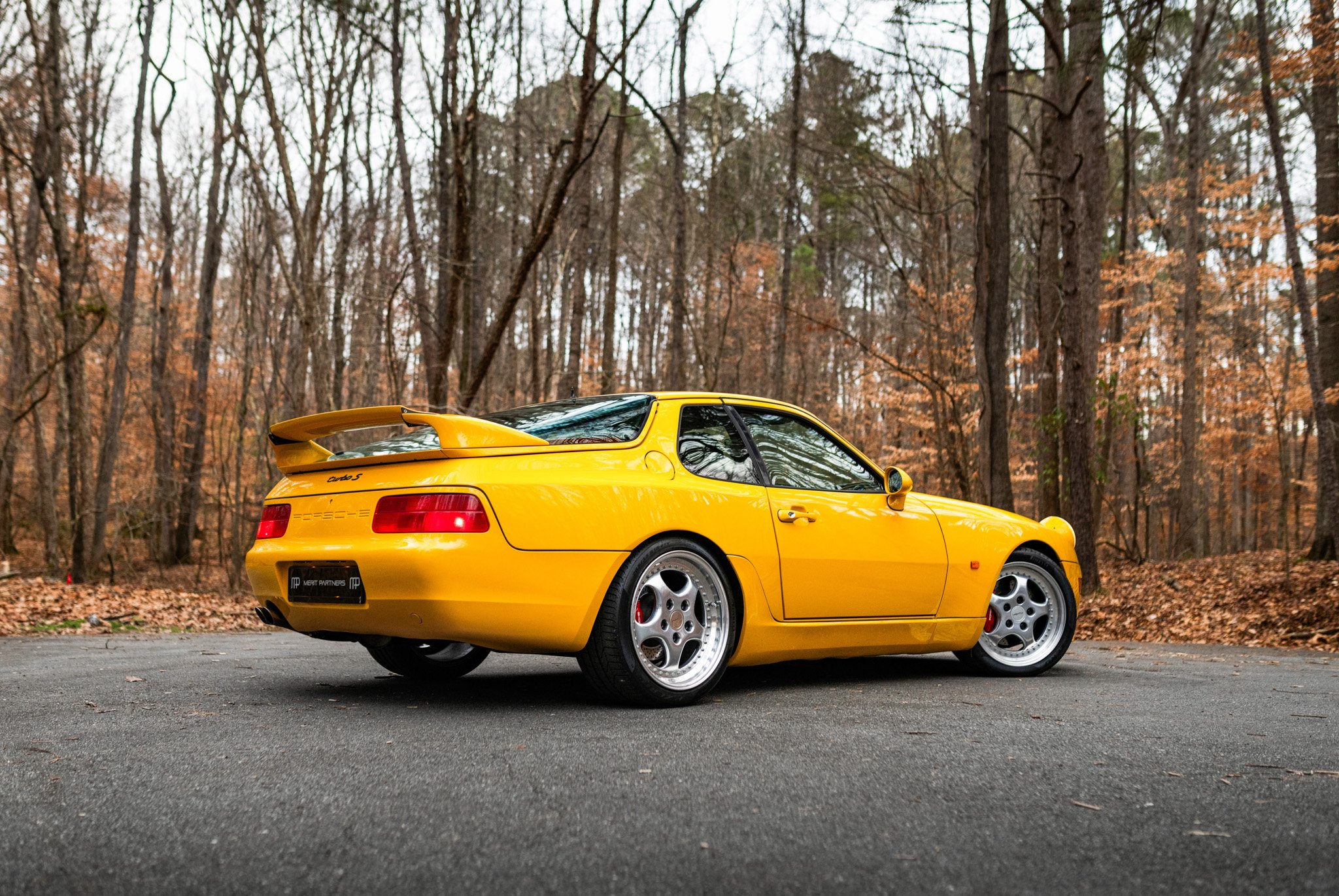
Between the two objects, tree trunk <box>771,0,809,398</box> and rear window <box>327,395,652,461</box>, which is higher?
tree trunk <box>771,0,809,398</box>

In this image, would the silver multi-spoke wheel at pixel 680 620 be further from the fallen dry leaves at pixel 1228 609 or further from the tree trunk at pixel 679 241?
the tree trunk at pixel 679 241

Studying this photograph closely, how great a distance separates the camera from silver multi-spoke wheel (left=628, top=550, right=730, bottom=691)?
4.60 meters

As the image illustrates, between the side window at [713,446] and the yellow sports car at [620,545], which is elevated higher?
the side window at [713,446]

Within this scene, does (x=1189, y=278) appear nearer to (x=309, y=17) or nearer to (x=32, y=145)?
(x=309, y=17)

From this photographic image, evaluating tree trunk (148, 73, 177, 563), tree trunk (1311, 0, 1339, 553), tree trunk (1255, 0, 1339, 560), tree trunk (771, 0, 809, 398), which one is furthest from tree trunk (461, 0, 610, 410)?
tree trunk (148, 73, 177, 563)

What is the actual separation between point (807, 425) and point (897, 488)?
602mm

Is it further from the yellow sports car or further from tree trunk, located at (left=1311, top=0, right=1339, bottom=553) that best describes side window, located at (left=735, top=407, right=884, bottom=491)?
tree trunk, located at (left=1311, top=0, right=1339, bottom=553)

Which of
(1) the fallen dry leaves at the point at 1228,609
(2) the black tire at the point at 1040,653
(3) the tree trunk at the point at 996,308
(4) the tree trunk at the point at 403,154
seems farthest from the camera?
(4) the tree trunk at the point at 403,154

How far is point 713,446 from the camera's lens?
5.18m

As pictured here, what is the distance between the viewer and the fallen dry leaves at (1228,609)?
1026cm

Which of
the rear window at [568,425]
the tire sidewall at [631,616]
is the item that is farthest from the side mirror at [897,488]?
the rear window at [568,425]

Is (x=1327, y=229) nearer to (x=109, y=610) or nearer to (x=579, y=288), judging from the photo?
(x=579, y=288)

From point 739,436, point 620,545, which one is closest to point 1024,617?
point 739,436

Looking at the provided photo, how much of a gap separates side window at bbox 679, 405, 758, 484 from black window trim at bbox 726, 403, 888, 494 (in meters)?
0.04
